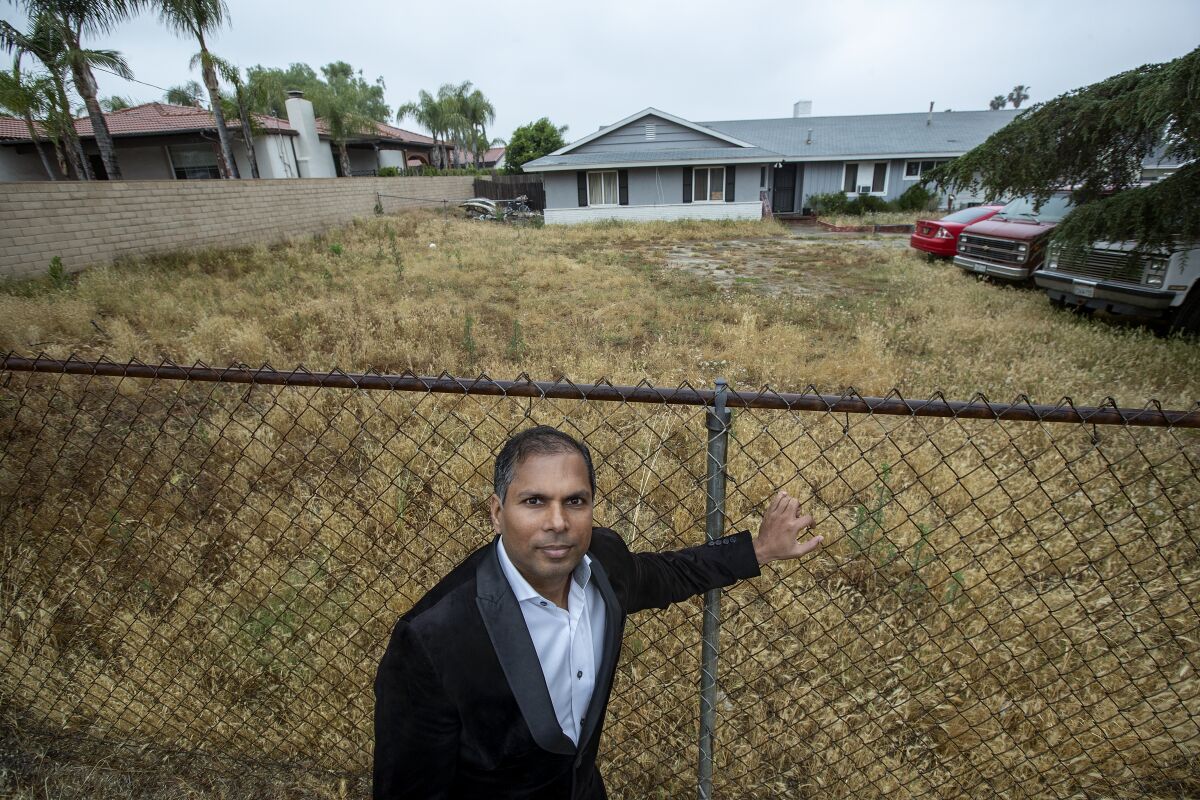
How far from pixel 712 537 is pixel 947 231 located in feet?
43.4

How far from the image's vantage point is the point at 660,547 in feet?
11.2

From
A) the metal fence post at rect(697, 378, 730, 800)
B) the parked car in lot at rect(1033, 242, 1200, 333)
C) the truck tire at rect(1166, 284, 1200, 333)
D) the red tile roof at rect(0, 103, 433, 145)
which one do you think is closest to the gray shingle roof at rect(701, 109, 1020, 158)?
the parked car in lot at rect(1033, 242, 1200, 333)

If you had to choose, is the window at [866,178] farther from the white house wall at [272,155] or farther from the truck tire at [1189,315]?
the white house wall at [272,155]

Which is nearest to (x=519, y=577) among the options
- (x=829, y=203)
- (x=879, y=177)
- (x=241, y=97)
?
(x=241, y=97)

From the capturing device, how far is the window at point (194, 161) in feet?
68.6

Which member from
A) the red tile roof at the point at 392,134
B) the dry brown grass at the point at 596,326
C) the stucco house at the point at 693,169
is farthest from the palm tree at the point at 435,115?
the dry brown grass at the point at 596,326

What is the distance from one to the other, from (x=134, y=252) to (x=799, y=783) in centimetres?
1164

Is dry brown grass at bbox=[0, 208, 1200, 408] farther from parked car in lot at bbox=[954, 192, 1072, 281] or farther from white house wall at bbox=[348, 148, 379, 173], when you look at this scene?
white house wall at bbox=[348, 148, 379, 173]

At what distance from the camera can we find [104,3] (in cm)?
1313

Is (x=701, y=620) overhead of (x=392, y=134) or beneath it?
beneath

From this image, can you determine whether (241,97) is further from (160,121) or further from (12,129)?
(12,129)

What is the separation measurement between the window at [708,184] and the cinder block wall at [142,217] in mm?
11895

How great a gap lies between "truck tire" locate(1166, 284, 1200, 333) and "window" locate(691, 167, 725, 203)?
15.9 metres

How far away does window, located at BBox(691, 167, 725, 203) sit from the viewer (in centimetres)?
2095
